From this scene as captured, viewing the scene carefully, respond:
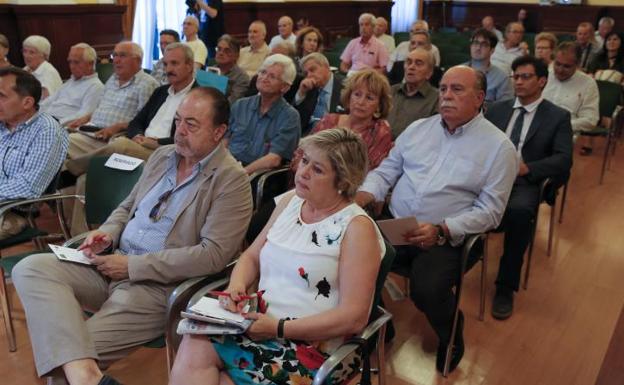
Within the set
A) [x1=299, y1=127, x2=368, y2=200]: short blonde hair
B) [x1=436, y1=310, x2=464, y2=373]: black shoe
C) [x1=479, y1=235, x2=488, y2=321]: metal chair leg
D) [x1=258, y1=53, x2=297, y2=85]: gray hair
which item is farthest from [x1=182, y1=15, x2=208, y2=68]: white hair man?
[x1=299, y1=127, x2=368, y2=200]: short blonde hair

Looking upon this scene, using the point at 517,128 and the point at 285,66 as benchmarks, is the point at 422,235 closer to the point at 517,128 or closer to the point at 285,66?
the point at 517,128

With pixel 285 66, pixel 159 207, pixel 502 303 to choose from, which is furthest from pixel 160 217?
pixel 502 303

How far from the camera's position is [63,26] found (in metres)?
6.17

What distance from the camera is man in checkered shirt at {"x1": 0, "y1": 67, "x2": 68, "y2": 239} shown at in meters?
2.54

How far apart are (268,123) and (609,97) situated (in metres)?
2.98

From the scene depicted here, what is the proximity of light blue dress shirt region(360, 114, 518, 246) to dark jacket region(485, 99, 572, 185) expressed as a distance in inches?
21.7

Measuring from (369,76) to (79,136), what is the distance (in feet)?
7.05

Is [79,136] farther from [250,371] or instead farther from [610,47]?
[610,47]

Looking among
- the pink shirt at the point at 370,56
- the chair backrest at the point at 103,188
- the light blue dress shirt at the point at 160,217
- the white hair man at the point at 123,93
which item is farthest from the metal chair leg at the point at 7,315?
the pink shirt at the point at 370,56

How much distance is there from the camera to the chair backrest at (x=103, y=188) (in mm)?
2405

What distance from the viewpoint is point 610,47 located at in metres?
6.37

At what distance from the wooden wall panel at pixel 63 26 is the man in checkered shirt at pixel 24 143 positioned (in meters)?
3.69

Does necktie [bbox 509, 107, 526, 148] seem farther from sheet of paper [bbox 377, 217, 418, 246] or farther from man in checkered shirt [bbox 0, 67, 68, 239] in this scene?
man in checkered shirt [bbox 0, 67, 68, 239]

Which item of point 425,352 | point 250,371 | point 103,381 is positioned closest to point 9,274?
point 103,381
